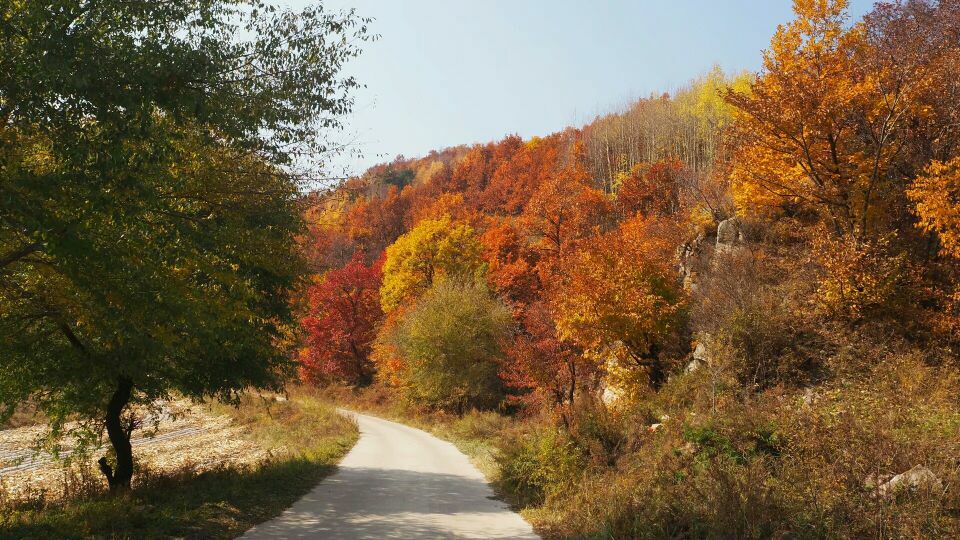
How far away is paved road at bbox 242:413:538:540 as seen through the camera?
32.6 feet

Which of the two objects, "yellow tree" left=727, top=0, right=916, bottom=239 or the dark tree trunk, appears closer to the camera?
the dark tree trunk

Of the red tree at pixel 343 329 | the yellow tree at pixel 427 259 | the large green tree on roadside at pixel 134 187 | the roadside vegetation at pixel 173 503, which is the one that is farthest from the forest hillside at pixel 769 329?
the red tree at pixel 343 329

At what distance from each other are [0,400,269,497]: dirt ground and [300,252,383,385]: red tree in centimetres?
1622

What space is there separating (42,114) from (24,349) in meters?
4.95

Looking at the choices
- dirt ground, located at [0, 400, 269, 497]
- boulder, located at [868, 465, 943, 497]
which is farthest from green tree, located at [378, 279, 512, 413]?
boulder, located at [868, 465, 943, 497]

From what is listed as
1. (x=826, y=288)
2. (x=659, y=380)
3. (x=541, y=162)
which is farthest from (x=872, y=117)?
(x=541, y=162)

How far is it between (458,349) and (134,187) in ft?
89.8

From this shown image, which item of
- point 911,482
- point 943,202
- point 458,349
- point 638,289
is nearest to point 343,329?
point 458,349

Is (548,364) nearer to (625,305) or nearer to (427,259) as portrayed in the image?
(625,305)

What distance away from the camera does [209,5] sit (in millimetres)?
8367

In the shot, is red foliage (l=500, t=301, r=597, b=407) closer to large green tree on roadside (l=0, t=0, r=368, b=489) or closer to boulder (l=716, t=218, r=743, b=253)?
boulder (l=716, t=218, r=743, b=253)

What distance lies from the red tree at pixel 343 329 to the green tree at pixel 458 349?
47.8 feet


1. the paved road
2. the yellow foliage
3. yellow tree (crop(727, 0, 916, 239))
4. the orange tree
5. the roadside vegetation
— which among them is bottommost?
the paved road

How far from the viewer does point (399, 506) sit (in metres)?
12.2
